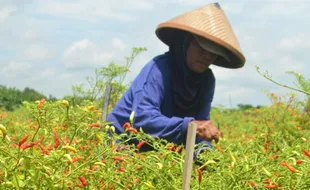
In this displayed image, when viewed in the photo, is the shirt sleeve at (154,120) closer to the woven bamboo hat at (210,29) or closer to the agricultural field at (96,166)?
the woven bamboo hat at (210,29)

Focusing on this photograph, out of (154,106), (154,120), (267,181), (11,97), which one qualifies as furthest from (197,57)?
(11,97)

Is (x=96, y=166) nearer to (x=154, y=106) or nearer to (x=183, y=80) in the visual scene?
(x=154, y=106)

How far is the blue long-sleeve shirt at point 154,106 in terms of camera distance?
2887mm

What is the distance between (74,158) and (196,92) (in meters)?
2.19

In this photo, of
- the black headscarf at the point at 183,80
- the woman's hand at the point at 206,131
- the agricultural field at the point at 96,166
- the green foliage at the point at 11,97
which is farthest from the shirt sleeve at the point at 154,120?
the green foliage at the point at 11,97

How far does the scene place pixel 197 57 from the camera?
3299 millimetres

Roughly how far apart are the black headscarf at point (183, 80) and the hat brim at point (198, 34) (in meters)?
0.08

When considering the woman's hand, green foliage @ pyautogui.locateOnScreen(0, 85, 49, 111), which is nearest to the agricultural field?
the woman's hand

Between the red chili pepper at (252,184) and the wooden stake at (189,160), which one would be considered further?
the red chili pepper at (252,184)

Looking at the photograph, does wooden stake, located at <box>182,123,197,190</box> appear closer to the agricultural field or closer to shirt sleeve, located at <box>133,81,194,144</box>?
the agricultural field

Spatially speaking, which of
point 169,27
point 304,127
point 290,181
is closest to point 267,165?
point 290,181

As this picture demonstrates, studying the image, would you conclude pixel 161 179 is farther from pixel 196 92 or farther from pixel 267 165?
pixel 196 92

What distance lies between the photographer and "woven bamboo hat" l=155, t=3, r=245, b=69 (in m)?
3.25

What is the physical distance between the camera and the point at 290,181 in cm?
166
